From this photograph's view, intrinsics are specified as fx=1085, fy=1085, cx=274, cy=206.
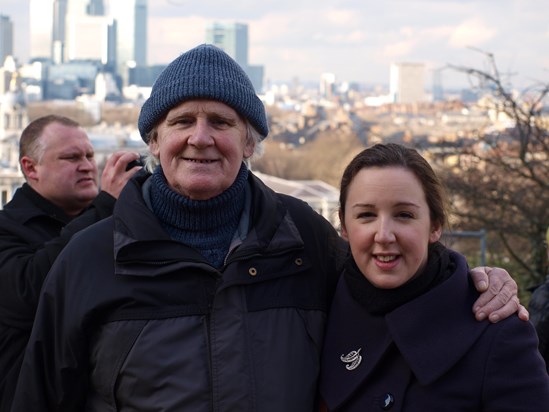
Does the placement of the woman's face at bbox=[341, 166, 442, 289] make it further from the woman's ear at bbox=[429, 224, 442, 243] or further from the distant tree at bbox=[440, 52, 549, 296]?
the distant tree at bbox=[440, 52, 549, 296]

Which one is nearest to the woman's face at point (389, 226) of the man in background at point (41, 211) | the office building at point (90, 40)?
the man in background at point (41, 211)

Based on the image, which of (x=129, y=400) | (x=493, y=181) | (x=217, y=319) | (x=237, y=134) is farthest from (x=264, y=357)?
(x=493, y=181)

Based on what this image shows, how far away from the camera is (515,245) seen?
30.9ft

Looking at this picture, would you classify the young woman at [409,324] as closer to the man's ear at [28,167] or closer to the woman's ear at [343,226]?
the woman's ear at [343,226]

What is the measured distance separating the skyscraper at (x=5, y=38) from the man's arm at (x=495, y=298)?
466 ft

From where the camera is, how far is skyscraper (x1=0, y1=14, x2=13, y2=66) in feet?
470

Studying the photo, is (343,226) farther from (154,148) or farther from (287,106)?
(287,106)

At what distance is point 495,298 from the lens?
2283mm

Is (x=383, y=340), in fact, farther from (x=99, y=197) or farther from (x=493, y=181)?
(x=493, y=181)

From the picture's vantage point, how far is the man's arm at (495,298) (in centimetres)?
225

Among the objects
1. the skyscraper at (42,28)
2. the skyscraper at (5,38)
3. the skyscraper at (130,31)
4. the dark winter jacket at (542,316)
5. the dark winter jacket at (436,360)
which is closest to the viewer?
the dark winter jacket at (436,360)

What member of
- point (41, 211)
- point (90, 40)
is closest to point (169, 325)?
point (41, 211)

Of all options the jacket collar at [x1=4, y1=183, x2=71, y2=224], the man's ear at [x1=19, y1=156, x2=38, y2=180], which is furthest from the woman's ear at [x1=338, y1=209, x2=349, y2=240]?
the man's ear at [x1=19, y1=156, x2=38, y2=180]

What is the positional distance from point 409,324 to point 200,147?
604mm
